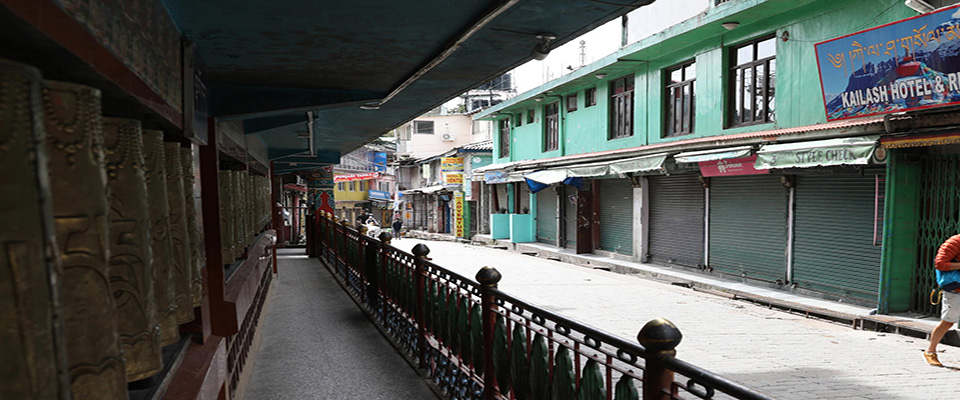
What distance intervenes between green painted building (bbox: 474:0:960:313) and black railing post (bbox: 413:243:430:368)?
291 inches

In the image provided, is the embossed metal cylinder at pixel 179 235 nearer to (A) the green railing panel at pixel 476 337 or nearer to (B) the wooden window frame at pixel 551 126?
(A) the green railing panel at pixel 476 337

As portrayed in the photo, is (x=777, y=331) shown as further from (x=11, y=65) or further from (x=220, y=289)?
(x=11, y=65)

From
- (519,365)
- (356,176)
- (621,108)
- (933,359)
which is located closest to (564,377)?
(519,365)

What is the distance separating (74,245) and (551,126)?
69.0 feet

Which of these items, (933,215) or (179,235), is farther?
(933,215)

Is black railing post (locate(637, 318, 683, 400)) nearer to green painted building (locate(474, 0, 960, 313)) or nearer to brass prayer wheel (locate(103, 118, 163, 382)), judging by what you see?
brass prayer wheel (locate(103, 118, 163, 382))

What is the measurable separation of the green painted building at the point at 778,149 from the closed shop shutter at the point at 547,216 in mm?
2427

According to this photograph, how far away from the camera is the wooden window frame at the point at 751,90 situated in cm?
1162

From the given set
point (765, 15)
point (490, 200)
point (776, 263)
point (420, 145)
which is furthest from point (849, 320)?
point (420, 145)

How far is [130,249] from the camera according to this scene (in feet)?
6.13

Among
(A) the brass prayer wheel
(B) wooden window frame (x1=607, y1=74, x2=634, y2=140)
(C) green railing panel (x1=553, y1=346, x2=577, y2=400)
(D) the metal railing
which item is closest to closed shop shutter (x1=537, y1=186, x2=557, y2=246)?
(B) wooden window frame (x1=607, y1=74, x2=634, y2=140)

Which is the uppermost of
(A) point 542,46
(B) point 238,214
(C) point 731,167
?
(A) point 542,46

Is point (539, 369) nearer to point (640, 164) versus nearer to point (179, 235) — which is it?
point (179, 235)

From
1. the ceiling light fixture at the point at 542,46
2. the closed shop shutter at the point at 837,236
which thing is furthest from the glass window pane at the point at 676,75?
the ceiling light fixture at the point at 542,46
